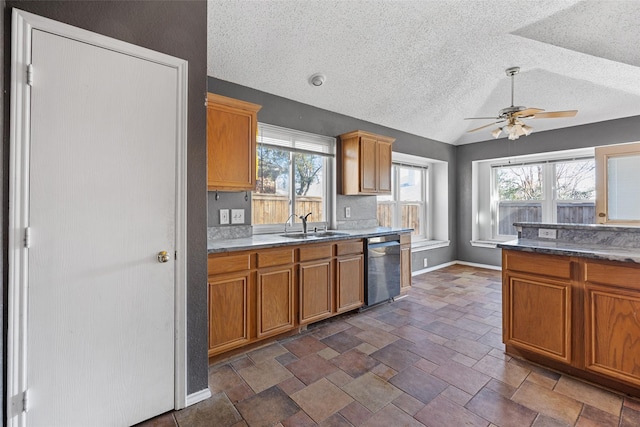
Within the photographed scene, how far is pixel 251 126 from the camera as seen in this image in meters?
2.64

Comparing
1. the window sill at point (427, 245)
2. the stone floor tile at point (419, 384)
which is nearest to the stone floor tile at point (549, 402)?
the stone floor tile at point (419, 384)

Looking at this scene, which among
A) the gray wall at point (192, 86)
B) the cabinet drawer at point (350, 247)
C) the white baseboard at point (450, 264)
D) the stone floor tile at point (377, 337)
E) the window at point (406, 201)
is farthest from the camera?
the white baseboard at point (450, 264)

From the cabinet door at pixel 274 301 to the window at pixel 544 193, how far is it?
4.79 meters

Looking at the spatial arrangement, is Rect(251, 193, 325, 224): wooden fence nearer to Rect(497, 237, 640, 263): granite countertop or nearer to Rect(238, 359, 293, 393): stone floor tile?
Rect(238, 359, 293, 393): stone floor tile

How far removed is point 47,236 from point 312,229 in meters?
2.59

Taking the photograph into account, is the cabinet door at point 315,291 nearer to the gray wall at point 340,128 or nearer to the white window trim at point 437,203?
the gray wall at point 340,128

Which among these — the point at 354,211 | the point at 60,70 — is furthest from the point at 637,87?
the point at 60,70

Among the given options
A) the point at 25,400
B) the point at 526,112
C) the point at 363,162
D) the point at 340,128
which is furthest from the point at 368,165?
the point at 25,400

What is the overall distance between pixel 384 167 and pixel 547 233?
1996mm

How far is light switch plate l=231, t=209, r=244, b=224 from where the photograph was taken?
2932 mm

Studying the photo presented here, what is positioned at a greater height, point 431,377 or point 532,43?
point 532,43

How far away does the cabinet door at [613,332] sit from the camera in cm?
179

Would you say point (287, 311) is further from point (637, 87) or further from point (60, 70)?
point (637, 87)

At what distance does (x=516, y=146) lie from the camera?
16.8ft
